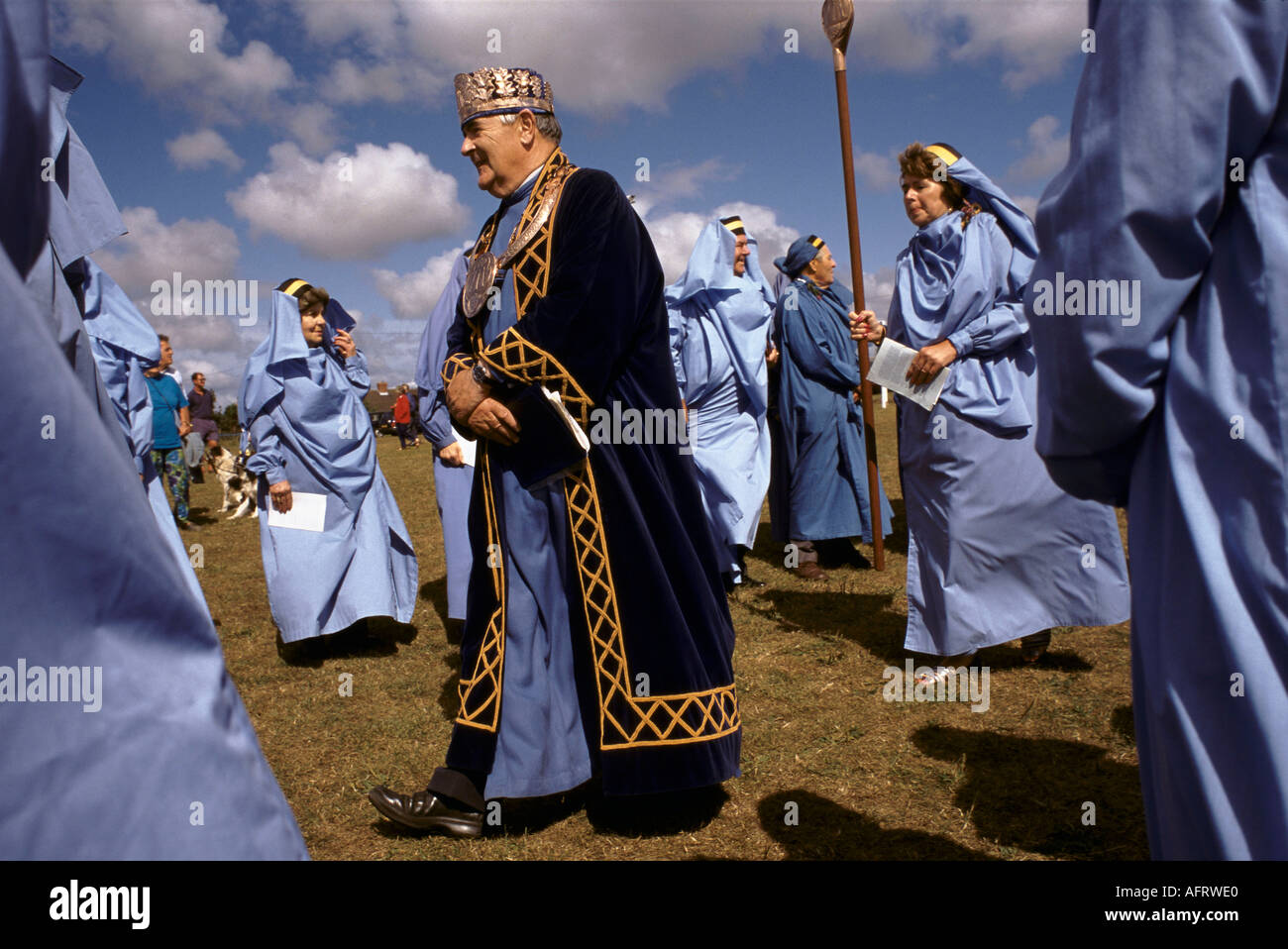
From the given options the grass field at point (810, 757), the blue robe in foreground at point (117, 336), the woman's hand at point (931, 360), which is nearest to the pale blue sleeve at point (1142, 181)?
the grass field at point (810, 757)

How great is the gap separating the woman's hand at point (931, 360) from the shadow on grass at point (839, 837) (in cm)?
183

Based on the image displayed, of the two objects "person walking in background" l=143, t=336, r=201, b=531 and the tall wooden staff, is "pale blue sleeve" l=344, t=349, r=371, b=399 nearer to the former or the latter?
the tall wooden staff

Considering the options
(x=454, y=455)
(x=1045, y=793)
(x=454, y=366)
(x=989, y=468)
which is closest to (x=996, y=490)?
(x=989, y=468)

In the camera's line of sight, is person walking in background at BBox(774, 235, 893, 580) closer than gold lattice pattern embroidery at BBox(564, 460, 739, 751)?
No

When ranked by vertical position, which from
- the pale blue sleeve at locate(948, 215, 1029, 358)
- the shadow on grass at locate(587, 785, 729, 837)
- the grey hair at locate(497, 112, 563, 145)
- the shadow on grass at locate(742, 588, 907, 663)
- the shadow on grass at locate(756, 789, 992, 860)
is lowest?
the shadow on grass at locate(756, 789, 992, 860)

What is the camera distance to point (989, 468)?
4.03 m

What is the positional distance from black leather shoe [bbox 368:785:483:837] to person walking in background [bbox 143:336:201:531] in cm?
799

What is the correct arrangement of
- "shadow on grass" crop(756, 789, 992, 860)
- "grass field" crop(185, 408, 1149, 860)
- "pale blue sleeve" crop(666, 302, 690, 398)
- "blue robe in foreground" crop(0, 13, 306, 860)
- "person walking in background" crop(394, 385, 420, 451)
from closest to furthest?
1. "blue robe in foreground" crop(0, 13, 306, 860)
2. "shadow on grass" crop(756, 789, 992, 860)
3. "grass field" crop(185, 408, 1149, 860)
4. "pale blue sleeve" crop(666, 302, 690, 398)
5. "person walking in background" crop(394, 385, 420, 451)

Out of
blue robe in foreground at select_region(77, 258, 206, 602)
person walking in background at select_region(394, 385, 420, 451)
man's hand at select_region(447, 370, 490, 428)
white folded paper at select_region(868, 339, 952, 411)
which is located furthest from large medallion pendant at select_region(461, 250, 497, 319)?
person walking in background at select_region(394, 385, 420, 451)

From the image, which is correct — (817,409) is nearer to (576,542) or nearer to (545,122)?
(545,122)

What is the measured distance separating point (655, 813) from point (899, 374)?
212cm

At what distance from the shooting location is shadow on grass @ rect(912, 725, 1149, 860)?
278 centimetres
